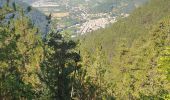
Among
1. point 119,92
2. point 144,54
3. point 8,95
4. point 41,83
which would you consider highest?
point 8,95

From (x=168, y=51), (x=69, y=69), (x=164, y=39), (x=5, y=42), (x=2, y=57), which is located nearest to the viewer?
(x=2, y=57)

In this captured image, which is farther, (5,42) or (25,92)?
(5,42)

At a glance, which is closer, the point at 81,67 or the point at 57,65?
the point at 57,65

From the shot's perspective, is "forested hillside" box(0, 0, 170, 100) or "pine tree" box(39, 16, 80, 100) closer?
"pine tree" box(39, 16, 80, 100)

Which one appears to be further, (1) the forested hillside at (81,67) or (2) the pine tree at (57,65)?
(1) the forested hillside at (81,67)

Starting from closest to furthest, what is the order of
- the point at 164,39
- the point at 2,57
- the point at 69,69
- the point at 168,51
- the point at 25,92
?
the point at 25,92, the point at 2,57, the point at 168,51, the point at 69,69, the point at 164,39

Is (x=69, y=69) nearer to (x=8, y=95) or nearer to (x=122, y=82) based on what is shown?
(x=8, y=95)

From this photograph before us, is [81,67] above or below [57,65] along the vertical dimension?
below

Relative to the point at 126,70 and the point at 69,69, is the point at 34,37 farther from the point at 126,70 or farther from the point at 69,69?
the point at 69,69

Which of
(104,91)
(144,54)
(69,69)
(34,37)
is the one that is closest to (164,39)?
(144,54)

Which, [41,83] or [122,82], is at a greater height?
[41,83]
